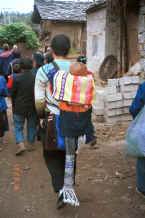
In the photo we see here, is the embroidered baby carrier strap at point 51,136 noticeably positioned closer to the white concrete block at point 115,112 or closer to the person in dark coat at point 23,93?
the person in dark coat at point 23,93

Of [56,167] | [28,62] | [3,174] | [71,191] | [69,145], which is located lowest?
[3,174]

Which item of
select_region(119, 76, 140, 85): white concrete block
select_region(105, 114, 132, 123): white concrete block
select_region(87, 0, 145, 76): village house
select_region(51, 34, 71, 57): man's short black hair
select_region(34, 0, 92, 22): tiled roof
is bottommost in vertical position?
select_region(105, 114, 132, 123): white concrete block

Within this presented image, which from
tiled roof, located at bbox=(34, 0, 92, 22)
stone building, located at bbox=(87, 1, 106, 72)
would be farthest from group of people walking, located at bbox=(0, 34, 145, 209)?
tiled roof, located at bbox=(34, 0, 92, 22)

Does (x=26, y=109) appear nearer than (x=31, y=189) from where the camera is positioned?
No

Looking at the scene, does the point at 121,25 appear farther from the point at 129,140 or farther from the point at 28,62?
the point at 129,140

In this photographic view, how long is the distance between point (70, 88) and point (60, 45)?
510 millimetres

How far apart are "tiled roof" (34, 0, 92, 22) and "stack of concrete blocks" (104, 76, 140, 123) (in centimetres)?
1046

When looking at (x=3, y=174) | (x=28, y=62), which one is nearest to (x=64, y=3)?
(x=28, y=62)

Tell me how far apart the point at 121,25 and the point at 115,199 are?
24.8 feet

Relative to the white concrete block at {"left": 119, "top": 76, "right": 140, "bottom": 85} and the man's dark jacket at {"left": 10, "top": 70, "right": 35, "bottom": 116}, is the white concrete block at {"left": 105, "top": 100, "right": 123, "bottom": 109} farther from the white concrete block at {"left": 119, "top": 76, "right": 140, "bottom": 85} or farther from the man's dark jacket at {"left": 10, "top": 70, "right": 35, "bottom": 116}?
the man's dark jacket at {"left": 10, "top": 70, "right": 35, "bottom": 116}

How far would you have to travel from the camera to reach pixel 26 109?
4.95m

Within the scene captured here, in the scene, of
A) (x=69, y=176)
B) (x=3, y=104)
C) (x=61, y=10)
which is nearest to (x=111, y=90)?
(x=3, y=104)

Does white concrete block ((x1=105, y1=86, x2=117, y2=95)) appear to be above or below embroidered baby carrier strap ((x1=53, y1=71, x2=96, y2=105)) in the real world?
below

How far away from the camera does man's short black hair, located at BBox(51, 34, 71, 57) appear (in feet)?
9.65
